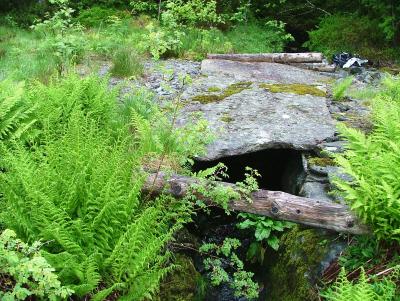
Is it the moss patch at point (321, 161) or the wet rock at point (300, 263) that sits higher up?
the moss patch at point (321, 161)

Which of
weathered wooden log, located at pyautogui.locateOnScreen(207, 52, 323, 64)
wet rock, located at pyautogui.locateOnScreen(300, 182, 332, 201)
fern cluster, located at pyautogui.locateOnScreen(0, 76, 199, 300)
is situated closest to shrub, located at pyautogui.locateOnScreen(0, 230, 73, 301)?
fern cluster, located at pyautogui.locateOnScreen(0, 76, 199, 300)

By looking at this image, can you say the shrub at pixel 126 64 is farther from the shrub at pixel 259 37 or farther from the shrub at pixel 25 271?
the shrub at pixel 25 271

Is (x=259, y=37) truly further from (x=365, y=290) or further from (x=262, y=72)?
(x=365, y=290)

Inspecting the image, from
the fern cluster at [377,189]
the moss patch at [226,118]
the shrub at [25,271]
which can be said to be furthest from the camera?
the moss patch at [226,118]

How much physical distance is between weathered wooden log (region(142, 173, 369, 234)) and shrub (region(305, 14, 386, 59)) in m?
8.05

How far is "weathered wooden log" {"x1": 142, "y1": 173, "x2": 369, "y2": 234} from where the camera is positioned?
4.30m

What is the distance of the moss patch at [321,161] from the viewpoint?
19.4 ft

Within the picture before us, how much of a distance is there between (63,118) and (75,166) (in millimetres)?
1690

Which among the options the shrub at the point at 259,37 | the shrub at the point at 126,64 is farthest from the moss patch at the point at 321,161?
the shrub at the point at 259,37

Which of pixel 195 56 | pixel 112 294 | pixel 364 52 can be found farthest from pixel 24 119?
pixel 364 52

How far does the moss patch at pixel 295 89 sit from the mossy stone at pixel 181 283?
14.1ft

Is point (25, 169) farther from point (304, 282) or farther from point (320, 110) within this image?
point (320, 110)

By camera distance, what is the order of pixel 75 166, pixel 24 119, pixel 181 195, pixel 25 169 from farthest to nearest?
pixel 24 119 < pixel 181 195 < pixel 75 166 < pixel 25 169

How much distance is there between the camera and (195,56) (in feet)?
35.4
